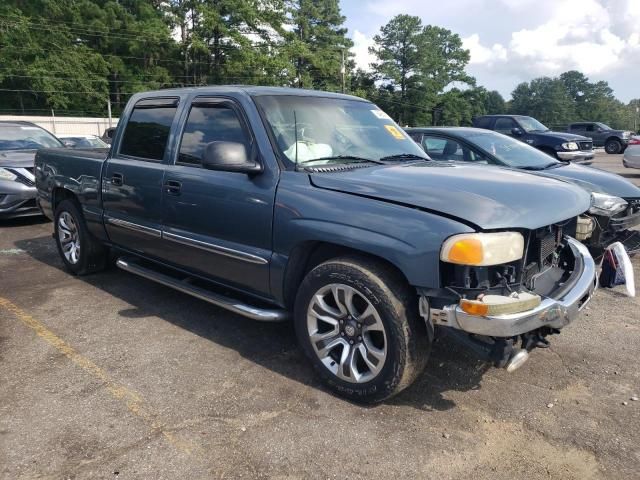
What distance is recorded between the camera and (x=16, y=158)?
826cm

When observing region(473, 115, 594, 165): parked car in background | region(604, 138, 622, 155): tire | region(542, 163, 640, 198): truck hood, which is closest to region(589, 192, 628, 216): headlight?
region(542, 163, 640, 198): truck hood

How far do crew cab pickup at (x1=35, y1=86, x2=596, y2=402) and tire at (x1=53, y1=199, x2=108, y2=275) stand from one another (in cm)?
84

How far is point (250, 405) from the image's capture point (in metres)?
3.04

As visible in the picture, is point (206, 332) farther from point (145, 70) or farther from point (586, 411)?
point (145, 70)

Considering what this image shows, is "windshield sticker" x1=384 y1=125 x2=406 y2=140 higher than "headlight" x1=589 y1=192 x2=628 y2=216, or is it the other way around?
"windshield sticker" x1=384 y1=125 x2=406 y2=140

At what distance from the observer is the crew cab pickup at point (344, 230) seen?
2.66 m

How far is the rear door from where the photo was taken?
4.20m

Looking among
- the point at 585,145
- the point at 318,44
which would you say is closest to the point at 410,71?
the point at 318,44

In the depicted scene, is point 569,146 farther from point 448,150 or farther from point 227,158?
point 227,158

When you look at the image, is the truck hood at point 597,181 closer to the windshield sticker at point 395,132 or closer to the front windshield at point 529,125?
the windshield sticker at point 395,132

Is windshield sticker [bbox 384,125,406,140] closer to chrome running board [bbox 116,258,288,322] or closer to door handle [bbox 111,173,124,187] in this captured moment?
chrome running board [bbox 116,258,288,322]

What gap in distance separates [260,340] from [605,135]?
3107 centimetres

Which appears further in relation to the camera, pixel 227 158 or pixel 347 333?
pixel 227 158

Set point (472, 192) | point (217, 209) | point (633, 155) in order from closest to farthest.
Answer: point (472, 192), point (217, 209), point (633, 155)
